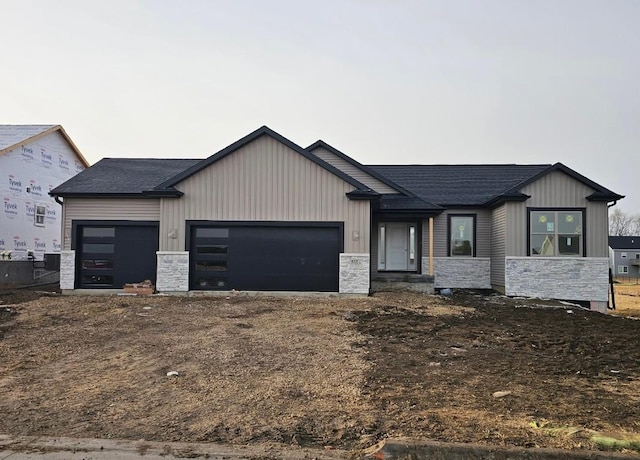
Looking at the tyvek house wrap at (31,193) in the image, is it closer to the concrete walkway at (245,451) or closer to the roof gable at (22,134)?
the roof gable at (22,134)

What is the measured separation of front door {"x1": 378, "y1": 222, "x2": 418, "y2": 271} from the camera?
17.3m

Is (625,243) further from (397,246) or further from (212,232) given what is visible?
(212,232)

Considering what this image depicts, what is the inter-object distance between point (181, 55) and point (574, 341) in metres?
13.1

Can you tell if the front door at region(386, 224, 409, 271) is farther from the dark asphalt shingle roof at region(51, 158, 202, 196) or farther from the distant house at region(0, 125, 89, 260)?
the distant house at region(0, 125, 89, 260)

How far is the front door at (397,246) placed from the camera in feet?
56.9

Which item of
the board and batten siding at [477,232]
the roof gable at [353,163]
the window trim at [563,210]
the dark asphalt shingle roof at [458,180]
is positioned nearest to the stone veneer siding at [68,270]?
the roof gable at [353,163]

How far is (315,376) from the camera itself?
20.9ft

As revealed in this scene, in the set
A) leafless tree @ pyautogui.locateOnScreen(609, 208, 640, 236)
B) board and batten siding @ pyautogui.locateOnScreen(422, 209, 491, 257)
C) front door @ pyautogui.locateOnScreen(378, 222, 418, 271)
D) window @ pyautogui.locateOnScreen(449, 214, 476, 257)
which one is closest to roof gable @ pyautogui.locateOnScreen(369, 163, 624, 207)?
board and batten siding @ pyautogui.locateOnScreen(422, 209, 491, 257)

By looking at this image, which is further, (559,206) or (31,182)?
(31,182)

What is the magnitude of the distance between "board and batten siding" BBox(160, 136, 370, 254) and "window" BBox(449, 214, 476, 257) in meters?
4.95

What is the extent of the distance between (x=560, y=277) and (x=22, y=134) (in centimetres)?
2601

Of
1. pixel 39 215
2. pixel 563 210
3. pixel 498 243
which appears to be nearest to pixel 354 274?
pixel 498 243

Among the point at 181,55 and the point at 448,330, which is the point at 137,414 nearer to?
the point at 448,330

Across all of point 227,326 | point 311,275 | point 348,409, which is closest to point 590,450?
point 348,409
